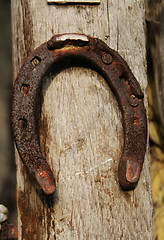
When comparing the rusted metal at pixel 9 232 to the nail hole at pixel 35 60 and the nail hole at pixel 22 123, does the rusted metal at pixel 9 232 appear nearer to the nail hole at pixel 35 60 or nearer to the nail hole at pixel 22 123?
the nail hole at pixel 22 123

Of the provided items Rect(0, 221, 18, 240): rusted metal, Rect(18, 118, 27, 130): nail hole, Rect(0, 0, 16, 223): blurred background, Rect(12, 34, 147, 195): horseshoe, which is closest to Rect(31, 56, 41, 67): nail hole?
Rect(12, 34, 147, 195): horseshoe

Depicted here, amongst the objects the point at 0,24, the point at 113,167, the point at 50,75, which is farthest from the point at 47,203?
the point at 0,24

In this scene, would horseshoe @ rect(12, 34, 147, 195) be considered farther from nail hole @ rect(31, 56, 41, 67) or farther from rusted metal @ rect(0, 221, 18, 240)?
rusted metal @ rect(0, 221, 18, 240)

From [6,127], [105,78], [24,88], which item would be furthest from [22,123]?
[6,127]

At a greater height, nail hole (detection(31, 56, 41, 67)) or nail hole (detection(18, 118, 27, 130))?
nail hole (detection(31, 56, 41, 67))

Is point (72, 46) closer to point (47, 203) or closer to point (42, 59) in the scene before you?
point (42, 59)

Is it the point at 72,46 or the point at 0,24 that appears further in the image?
the point at 0,24
